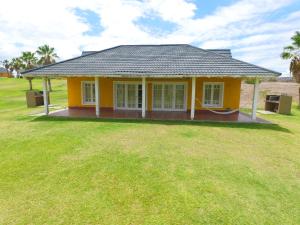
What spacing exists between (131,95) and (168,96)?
2.76 m

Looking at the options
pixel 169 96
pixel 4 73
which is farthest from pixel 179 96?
pixel 4 73

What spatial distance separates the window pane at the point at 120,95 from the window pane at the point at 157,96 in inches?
92.6

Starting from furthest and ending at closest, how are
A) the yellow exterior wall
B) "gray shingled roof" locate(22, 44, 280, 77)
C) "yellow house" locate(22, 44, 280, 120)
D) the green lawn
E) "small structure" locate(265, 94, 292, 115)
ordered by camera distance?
1. "small structure" locate(265, 94, 292, 115)
2. the yellow exterior wall
3. "yellow house" locate(22, 44, 280, 120)
4. "gray shingled roof" locate(22, 44, 280, 77)
5. the green lawn

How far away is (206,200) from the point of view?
428cm

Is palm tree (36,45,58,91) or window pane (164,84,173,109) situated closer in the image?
window pane (164,84,173,109)

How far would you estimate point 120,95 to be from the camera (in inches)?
632

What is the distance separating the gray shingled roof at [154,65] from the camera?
12180 millimetres

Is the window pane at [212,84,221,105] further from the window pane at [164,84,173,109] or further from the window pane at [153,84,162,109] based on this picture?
the window pane at [153,84,162,109]

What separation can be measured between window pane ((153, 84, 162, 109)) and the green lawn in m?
6.64

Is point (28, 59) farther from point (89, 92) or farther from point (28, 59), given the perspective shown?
point (89, 92)

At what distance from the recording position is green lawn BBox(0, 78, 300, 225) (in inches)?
152

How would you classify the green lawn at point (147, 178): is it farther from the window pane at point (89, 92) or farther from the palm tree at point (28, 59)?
the palm tree at point (28, 59)

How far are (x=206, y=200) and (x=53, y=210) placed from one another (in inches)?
116

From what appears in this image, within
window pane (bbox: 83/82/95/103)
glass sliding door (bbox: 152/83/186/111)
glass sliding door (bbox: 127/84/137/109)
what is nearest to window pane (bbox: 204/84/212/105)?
glass sliding door (bbox: 152/83/186/111)
